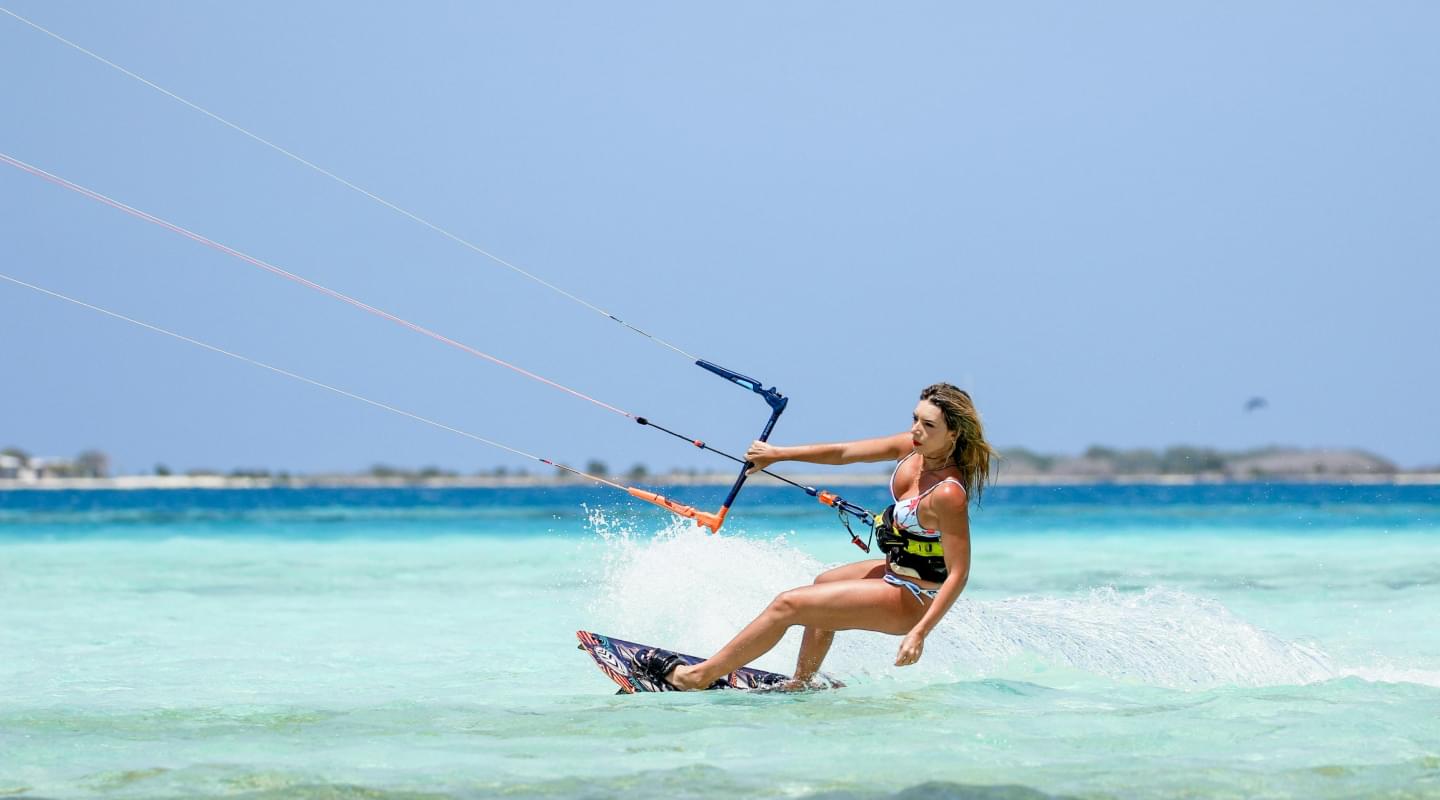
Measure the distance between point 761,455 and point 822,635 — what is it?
104 cm

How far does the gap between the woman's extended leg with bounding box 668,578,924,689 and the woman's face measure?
2.39 ft

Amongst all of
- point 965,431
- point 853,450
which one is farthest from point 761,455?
point 965,431

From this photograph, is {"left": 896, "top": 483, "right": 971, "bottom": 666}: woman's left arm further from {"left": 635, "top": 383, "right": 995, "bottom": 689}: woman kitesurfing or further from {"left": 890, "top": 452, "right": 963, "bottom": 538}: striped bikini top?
{"left": 890, "top": 452, "right": 963, "bottom": 538}: striped bikini top

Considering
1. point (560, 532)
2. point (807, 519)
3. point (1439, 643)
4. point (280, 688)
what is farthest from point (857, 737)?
point (807, 519)

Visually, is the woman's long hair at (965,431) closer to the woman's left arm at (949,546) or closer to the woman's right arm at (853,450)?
the woman's left arm at (949,546)

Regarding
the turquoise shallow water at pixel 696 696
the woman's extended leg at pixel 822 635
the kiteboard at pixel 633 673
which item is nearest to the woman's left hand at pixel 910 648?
the turquoise shallow water at pixel 696 696

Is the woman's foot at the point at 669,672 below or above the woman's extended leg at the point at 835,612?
below

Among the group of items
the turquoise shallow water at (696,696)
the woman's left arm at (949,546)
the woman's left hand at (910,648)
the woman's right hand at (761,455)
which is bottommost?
the turquoise shallow water at (696,696)

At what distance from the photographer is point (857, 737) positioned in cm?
618

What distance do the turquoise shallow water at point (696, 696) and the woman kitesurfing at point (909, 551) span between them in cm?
40

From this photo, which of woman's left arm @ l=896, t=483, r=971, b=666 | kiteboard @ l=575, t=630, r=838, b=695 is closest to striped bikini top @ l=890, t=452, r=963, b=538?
woman's left arm @ l=896, t=483, r=971, b=666

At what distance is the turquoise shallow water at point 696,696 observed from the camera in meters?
5.49

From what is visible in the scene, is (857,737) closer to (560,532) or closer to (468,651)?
(468,651)

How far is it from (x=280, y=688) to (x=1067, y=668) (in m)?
4.64
